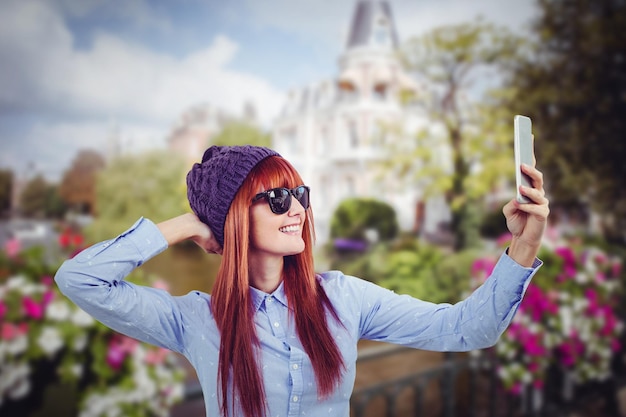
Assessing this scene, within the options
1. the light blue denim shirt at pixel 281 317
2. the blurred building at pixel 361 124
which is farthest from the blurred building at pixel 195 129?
the light blue denim shirt at pixel 281 317

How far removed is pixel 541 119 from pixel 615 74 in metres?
0.55

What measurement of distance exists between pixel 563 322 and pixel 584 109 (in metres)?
1.98

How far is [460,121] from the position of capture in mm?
3992

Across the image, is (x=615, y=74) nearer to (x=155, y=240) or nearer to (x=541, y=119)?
(x=541, y=119)

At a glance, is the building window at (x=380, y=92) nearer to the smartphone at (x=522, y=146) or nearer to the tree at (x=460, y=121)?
the tree at (x=460, y=121)

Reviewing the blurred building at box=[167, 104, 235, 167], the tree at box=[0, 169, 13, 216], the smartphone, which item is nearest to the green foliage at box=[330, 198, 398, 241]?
the blurred building at box=[167, 104, 235, 167]

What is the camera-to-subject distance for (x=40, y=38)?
3016mm

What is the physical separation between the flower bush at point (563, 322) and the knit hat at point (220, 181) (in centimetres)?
187

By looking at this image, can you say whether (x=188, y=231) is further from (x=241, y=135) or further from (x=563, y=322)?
(x=241, y=135)

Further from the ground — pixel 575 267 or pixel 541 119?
pixel 541 119

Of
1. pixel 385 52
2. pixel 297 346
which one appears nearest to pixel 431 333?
pixel 297 346

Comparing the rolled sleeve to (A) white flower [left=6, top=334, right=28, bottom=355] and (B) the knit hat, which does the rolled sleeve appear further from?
(A) white flower [left=6, top=334, right=28, bottom=355]

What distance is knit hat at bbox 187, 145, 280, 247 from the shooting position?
1.63ft

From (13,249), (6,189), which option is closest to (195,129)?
(6,189)
